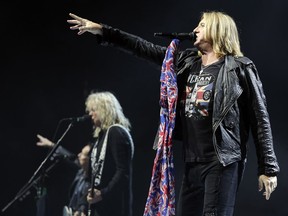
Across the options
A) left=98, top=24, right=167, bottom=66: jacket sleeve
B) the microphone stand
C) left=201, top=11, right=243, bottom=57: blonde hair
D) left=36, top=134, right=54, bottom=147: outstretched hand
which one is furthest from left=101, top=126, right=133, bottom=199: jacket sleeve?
left=201, top=11, right=243, bottom=57: blonde hair

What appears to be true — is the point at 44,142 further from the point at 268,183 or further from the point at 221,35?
the point at 268,183

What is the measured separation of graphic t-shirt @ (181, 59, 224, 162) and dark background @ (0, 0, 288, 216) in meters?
2.18

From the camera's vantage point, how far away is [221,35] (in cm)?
262

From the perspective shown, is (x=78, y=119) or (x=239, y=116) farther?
(x=78, y=119)

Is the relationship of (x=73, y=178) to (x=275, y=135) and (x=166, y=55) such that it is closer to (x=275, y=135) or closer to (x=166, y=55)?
(x=275, y=135)

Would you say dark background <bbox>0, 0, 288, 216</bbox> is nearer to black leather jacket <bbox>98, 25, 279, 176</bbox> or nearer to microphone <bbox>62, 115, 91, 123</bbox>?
microphone <bbox>62, 115, 91, 123</bbox>

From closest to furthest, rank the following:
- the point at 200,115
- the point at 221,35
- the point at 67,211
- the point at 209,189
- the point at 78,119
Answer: the point at 209,189, the point at 200,115, the point at 221,35, the point at 67,211, the point at 78,119

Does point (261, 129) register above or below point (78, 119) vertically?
below

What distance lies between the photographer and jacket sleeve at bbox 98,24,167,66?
267cm

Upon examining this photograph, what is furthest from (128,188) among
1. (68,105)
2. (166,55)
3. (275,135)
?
(166,55)

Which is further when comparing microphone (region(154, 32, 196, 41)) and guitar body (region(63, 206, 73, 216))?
guitar body (region(63, 206, 73, 216))

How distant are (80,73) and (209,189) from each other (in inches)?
111

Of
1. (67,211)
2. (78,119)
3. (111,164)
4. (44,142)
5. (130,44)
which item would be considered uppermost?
(130,44)

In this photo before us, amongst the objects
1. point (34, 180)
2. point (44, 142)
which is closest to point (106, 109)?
point (44, 142)
